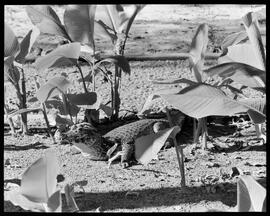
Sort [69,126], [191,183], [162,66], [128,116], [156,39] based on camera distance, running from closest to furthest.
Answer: [191,183], [69,126], [128,116], [162,66], [156,39]

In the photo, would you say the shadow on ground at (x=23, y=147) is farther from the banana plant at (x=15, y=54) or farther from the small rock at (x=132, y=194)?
the small rock at (x=132, y=194)

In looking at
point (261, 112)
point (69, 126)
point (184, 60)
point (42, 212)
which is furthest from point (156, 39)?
point (42, 212)

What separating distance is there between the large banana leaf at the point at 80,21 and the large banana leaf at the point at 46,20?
5.4 inches

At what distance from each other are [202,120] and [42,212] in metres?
1.34

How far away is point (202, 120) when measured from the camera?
380cm

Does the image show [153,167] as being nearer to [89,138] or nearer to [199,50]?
[89,138]

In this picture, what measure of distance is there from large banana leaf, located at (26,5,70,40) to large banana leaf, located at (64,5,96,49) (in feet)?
0.45

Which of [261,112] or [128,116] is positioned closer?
[261,112]

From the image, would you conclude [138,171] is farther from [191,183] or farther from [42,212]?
[42,212]

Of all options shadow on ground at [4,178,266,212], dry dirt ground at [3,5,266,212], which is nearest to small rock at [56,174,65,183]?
dry dirt ground at [3,5,266,212]

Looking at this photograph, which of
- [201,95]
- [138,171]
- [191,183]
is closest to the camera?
[201,95]

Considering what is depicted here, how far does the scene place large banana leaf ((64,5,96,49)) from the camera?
373 centimetres

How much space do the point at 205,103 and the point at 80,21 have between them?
1.08 meters

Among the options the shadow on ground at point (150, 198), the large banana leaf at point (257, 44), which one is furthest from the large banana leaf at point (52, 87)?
the large banana leaf at point (257, 44)
